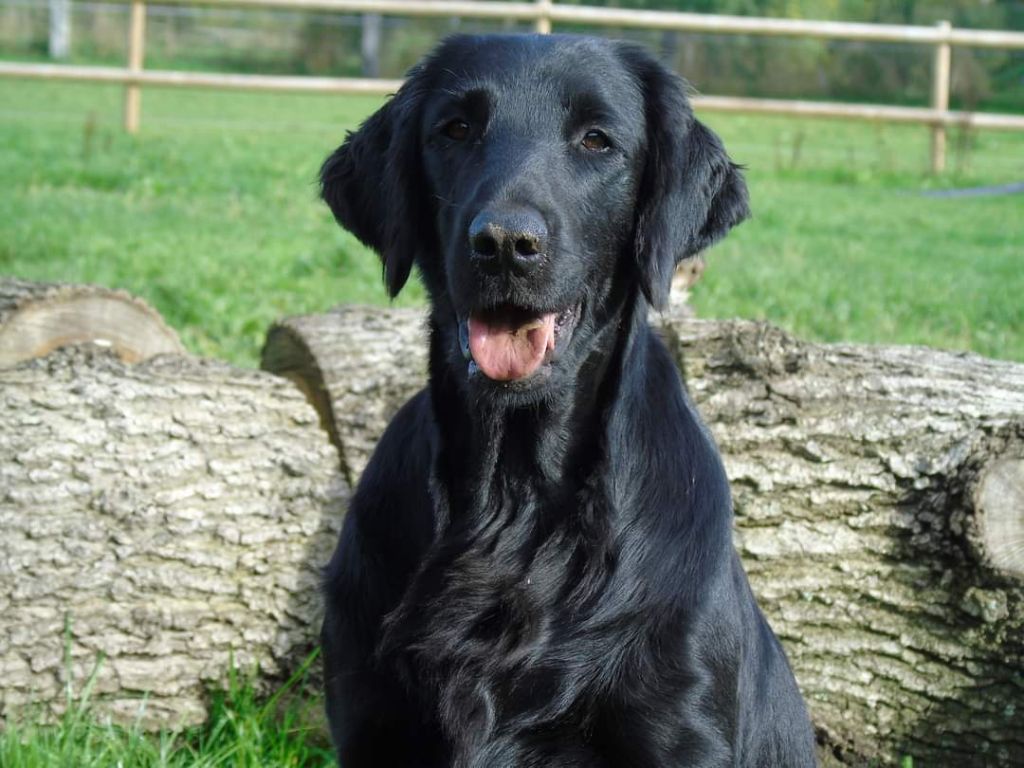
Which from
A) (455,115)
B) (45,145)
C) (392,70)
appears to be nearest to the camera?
(455,115)

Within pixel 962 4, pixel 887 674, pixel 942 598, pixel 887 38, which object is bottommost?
pixel 887 674

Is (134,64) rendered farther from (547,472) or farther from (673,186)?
(547,472)

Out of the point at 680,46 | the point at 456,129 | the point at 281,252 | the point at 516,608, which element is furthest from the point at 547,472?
the point at 680,46

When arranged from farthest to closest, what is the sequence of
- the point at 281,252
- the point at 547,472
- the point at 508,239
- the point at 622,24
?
the point at 622,24, the point at 281,252, the point at 547,472, the point at 508,239

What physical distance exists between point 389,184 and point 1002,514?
6.42 ft

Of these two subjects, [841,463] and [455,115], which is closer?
[455,115]

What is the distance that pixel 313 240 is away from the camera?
9414 mm

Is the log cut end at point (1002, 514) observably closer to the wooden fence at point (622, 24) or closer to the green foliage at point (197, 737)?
the green foliage at point (197, 737)

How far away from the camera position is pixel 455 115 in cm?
310

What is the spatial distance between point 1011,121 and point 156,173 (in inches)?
417

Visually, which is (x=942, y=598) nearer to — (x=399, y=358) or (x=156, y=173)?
(x=399, y=358)

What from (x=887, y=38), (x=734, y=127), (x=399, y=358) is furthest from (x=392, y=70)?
(x=399, y=358)

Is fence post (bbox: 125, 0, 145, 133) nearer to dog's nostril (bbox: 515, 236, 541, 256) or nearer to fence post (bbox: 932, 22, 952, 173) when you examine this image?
fence post (bbox: 932, 22, 952, 173)

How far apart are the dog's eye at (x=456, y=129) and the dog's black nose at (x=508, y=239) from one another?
413 millimetres
